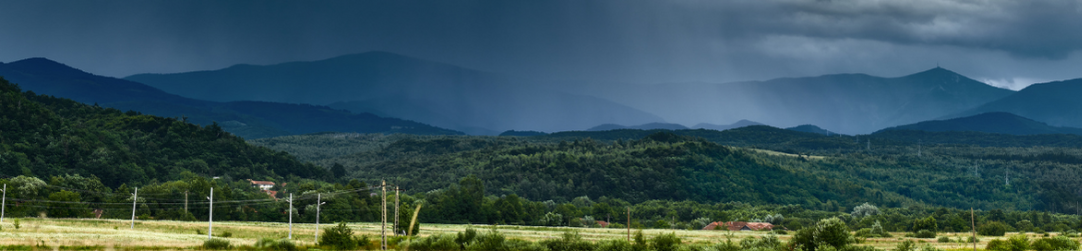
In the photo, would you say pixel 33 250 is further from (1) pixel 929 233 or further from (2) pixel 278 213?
(1) pixel 929 233

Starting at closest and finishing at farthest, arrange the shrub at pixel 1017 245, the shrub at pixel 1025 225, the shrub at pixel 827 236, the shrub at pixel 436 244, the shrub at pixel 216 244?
the shrub at pixel 827 236
the shrub at pixel 216 244
the shrub at pixel 436 244
the shrub at pixel 1017 245
the shrub at pixel 1025 225

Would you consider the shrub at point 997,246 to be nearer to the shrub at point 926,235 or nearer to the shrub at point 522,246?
the shrub at point 926,235

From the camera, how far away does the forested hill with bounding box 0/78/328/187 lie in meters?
134

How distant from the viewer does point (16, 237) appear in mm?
51156

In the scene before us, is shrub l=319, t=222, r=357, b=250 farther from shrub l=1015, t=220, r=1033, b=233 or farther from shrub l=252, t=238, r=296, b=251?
shrub l=1015, t=220, r=1033, b=233

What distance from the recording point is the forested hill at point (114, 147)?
5266 inches

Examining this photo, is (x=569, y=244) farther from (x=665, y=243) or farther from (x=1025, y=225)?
(x=1025, y=225)

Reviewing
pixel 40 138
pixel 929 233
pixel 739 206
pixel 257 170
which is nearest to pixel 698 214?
pixel 739 206

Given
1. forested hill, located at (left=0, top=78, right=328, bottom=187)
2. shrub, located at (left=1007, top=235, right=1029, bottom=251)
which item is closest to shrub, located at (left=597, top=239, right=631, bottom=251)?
shrub, located at (left=1007, top=235, right=1029, bottom=251)

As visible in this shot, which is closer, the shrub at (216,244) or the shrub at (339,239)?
the shrub at (216,244)

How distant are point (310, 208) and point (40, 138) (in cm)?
6366

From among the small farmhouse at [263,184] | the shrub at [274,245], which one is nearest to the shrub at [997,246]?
the shrub at [274,245]

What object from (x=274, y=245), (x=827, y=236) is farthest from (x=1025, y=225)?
(x=274, y=245)

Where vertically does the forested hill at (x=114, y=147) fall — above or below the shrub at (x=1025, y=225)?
above
